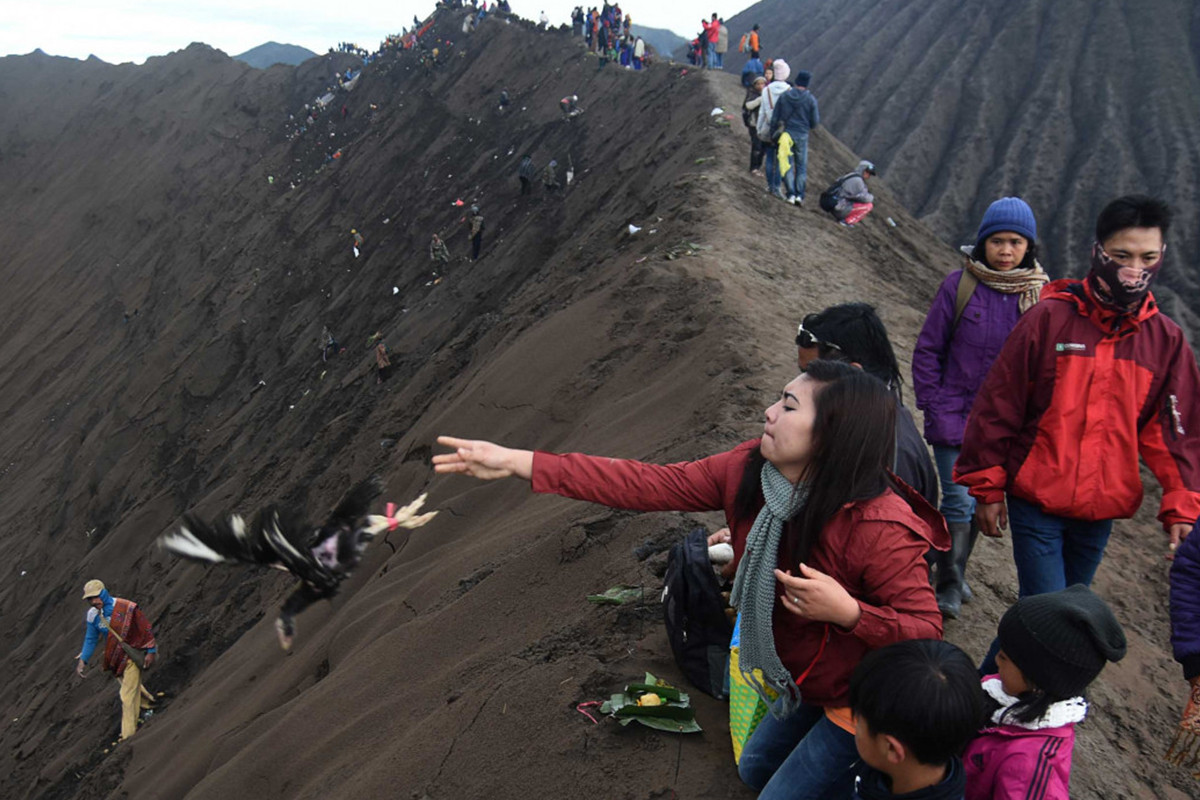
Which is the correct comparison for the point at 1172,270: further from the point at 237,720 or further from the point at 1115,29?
the point at 237,720

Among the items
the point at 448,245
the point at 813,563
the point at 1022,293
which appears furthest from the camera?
the point at 448,245

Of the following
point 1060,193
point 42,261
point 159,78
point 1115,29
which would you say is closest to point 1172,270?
point 1060,193

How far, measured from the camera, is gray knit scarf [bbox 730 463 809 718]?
6.43 feet

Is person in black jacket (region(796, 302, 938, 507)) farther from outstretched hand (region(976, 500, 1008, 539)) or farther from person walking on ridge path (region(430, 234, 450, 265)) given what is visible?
person walking on ridge path (region(430, 234, 450, 265))

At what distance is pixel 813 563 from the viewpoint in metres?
1.98

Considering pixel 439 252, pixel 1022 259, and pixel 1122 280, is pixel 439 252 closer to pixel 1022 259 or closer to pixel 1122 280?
pixel 1022 259

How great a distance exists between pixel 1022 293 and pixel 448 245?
45.8ft

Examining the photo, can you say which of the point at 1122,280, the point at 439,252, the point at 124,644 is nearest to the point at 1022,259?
the point at 1122,280

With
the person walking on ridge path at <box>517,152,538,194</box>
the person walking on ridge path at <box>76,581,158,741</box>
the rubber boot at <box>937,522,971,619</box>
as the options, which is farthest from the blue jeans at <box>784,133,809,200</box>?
the person walking on ridge path at <box>76,581,158,741</box>

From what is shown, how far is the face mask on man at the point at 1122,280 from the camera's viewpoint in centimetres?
258

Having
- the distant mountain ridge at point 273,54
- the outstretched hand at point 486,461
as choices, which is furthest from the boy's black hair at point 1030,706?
the distant mountain ridge at point 273,54

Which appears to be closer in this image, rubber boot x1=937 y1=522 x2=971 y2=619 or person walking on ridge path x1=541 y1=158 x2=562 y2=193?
rubber boot x1=937 y1=522 x2=971 y2=619

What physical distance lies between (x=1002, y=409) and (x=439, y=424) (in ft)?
17.7

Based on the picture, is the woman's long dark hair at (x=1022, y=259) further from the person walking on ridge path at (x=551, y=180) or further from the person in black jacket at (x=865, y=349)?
the person walking on ridge path at (x=551, y=180)
